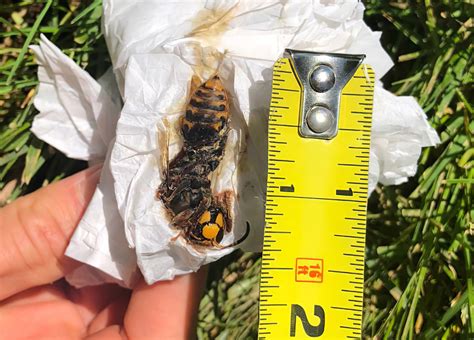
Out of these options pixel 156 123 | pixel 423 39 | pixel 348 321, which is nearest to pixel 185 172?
pixel 156 123

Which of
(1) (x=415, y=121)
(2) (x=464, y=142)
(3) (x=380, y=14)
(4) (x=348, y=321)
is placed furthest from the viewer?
(3) (x=380, y=14)

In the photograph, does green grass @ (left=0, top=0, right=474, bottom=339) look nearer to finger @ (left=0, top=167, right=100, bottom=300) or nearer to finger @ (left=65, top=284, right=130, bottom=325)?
finger @ (left=0, top=167, right=100, bottom=300)

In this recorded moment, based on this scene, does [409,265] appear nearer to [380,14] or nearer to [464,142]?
[464,142]

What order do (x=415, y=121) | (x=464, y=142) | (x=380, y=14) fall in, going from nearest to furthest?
(x=415, y=121) < (x=464, y=142) < (x=380, y=14)

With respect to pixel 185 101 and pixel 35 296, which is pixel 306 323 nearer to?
pixel 185 101

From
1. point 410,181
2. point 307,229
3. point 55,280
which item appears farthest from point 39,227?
point 410,181

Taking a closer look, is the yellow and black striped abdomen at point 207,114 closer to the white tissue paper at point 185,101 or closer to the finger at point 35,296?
the white tissue paper at point 185,101

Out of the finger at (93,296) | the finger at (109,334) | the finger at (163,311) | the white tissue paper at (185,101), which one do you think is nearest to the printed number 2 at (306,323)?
the white tissue paper at (185,101)
